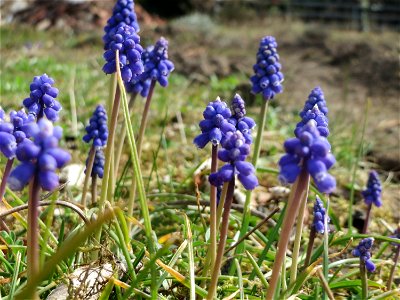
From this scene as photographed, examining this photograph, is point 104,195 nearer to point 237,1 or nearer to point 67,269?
point 67,269

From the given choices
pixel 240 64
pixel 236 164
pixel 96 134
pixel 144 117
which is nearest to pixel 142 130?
pixel 144 117

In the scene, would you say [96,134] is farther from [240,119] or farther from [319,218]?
[319,218]

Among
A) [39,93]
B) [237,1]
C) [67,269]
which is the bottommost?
[67,269]

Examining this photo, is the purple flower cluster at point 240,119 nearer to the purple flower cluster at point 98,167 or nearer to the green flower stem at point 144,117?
the green flower stem at point 144,117

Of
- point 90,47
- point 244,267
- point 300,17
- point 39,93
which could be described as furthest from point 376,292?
point 300,17

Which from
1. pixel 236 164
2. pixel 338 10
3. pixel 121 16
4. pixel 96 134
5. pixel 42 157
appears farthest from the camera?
pixel 338 10

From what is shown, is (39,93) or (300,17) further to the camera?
(300,17)

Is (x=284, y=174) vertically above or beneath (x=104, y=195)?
above

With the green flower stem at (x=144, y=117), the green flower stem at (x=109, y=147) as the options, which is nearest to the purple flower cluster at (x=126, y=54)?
the green flower stem at (x=109, y=147)
